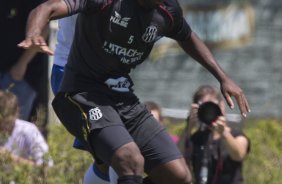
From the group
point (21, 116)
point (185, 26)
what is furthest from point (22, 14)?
point (185, 26)

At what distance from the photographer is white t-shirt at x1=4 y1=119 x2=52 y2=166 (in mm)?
7312

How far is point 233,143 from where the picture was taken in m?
7.72

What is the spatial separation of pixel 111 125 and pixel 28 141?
5.99 feet

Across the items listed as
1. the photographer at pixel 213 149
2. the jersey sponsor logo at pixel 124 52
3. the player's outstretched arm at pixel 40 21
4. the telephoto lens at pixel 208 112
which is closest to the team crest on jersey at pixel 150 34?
the jersey sponsor logo at pixel 124 52

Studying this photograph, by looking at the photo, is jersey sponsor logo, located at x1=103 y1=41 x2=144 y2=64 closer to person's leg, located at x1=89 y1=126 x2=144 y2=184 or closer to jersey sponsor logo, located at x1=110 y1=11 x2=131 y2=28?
jersey sponsor logo, located at x1=110 y1=11 x2=131 y2=28

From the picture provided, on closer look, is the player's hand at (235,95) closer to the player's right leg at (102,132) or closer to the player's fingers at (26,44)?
the player's right leg at (102,132)

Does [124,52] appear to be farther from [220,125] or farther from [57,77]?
[220,125]

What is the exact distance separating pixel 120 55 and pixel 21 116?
3.21 metres

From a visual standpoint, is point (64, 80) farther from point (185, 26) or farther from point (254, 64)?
point (254, 64)

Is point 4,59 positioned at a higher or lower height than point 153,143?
lower

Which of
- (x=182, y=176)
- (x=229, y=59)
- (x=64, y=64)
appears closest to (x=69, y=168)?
(x=64, y=64)

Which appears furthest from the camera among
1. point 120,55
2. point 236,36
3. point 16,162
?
point 236,36

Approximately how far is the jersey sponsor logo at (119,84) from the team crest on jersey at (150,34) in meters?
0.28

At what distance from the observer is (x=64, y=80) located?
20.0 feet
